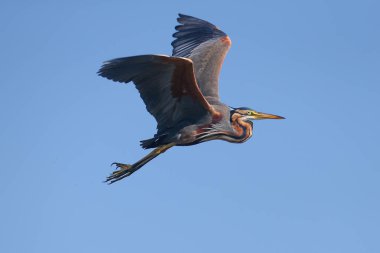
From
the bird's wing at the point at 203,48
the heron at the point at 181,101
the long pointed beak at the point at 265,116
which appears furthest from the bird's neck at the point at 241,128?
the bird's wing at the point at 203,48

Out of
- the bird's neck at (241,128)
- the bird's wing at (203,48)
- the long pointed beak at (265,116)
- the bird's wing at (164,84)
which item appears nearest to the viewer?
the bird's wing at (164,84)

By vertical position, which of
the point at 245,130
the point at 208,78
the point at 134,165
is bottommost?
the point at 134,165

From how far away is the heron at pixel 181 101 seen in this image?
1152 cm

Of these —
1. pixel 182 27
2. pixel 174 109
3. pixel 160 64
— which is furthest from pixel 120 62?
pixel 182 27

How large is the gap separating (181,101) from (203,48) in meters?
2.65

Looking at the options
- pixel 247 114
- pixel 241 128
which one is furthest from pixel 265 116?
pixel 241 128

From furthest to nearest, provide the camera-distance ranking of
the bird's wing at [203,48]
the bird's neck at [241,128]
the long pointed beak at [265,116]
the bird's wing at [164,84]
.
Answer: the bird's wing at [203,48] → the long pointed beak at [265,116] → the bird's neck at [241,128] → the bird's wing at [164,84]

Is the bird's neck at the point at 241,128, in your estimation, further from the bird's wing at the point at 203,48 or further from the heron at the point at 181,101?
the bird's wing at the point at 203,48

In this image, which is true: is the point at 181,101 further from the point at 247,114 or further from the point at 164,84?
the point at 247,114

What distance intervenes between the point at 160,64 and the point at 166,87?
27.9 inches

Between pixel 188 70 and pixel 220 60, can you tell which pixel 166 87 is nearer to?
pixel 188 70

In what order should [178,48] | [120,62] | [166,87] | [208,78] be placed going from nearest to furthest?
[120,62] → [166,87] → [208,78] → [178,48]

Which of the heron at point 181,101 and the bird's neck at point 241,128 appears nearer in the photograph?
the heron at point 181,101

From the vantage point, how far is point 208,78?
13852mm
